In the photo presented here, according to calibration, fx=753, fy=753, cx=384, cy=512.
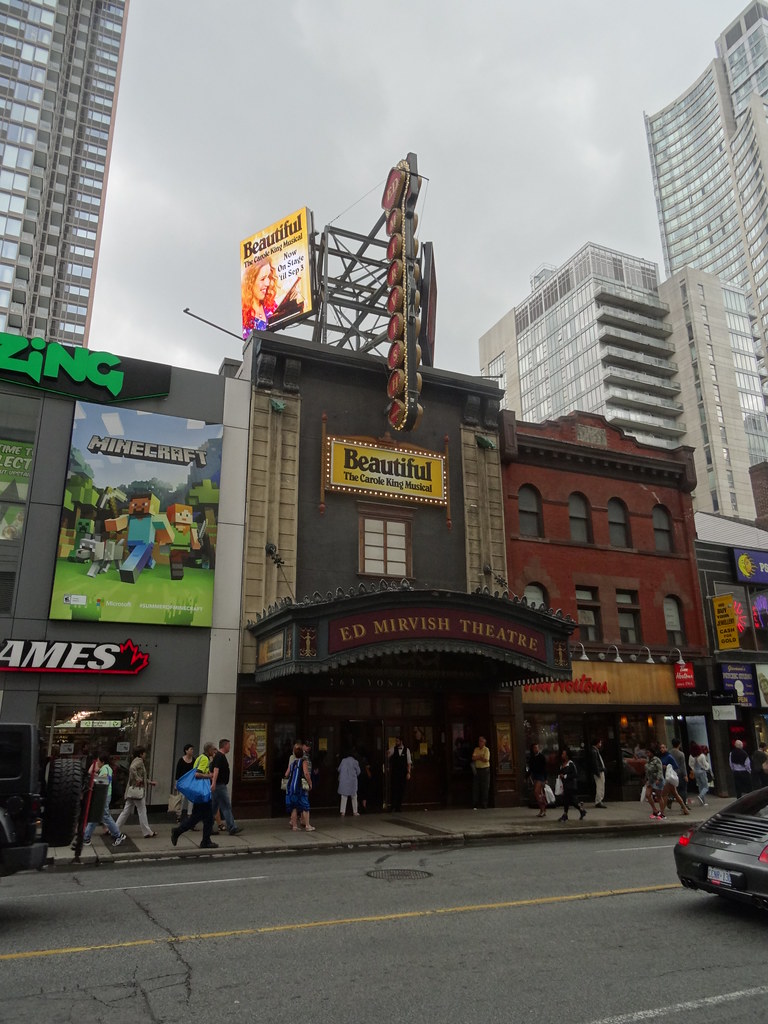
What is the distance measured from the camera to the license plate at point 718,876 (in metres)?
7.90

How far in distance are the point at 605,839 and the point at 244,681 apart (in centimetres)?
927

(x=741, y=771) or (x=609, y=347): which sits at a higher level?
(x=609, y=347)

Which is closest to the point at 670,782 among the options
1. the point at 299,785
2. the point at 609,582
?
the point at 609,582

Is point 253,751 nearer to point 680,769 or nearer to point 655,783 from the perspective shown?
point 655,783

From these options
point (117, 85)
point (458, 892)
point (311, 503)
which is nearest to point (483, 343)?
point (117, 85)

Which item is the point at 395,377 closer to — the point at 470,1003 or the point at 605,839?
the point at 605,839

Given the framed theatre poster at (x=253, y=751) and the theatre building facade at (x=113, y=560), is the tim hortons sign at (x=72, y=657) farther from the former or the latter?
the framed theatre poster at (x=253, y=751)

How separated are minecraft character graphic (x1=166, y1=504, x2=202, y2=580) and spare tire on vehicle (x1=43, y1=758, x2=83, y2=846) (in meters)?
10.4

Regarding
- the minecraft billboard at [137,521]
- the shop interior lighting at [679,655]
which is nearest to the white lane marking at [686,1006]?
the minecraft billboard at [137,521]

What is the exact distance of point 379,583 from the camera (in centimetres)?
1942

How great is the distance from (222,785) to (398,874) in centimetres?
559

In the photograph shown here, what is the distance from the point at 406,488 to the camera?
74.1 feet

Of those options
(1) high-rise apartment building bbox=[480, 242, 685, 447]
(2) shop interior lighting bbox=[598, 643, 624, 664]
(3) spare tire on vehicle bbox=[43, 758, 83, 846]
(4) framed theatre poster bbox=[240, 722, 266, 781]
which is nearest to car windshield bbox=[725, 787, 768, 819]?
(3) spare tire on vehicle bbox=[43, 758, 83, 846]

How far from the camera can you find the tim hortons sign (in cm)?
1711
